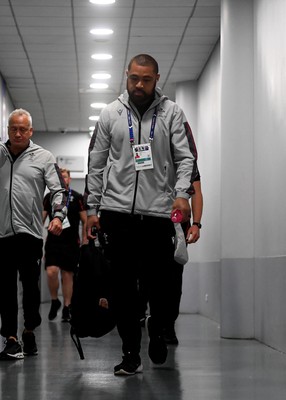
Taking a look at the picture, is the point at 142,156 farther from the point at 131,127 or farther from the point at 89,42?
the point at 89,42

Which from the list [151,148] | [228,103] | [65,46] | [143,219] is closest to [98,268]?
[143,219]

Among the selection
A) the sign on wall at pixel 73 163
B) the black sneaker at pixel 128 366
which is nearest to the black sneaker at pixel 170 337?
the black sneaker at pixel 128 366

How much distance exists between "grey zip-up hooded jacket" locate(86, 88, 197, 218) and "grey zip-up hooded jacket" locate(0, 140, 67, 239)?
957 mm

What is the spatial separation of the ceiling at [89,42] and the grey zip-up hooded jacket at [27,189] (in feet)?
11.3

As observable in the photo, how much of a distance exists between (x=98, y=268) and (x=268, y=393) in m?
1.30

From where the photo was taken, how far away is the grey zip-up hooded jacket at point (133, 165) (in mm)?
5191

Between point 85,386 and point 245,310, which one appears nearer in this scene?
point 85,386

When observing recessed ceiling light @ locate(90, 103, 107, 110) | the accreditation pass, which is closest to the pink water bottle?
the accreditation pass

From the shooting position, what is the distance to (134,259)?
5.20m

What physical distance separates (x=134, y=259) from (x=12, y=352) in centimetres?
132

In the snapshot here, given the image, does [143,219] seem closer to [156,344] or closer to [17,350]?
[156,344]

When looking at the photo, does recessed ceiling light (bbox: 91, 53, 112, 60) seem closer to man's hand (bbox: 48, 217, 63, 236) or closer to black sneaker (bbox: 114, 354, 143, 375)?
man's hand (bbox: 48, 217, 63, 236)

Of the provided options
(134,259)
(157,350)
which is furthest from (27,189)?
(157,350)

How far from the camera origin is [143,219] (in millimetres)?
5191
